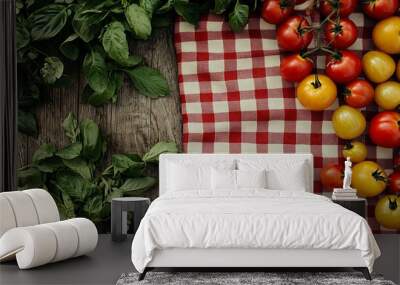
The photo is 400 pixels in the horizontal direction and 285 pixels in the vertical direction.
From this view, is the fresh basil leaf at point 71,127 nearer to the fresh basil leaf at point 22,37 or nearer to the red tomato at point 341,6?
the fresh basil leaf at point 22,37

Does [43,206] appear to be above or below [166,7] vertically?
below

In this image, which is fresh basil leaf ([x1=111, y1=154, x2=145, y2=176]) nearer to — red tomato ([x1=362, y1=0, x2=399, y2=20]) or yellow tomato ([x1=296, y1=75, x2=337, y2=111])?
yellow tomato ([x1=296, y1=75, x2=337, y2=111])

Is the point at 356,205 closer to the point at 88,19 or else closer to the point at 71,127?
the point at 71,127

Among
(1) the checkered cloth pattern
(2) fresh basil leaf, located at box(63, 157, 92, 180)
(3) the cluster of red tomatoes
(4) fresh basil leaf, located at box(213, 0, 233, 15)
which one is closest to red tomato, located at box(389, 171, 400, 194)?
(3) the cluster of red tomatoes

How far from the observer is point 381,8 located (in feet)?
18.5

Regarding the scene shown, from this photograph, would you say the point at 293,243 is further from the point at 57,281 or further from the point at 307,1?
the point at 307,1

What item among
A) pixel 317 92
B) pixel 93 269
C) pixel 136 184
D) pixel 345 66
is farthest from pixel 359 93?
pixel 93 269

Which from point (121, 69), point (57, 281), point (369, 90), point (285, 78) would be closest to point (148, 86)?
point (121, 69)

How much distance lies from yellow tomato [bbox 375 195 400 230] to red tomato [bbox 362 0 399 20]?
1449 mm

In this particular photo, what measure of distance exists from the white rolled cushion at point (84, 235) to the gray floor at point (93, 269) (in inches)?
2.9

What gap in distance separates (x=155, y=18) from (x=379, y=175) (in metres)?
2.20

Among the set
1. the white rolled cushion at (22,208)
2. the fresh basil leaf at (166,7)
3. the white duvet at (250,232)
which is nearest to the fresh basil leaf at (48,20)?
the fresh basil leaf at (166,7)

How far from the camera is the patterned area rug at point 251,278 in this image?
3.99 metres

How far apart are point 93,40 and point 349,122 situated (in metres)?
2.18
